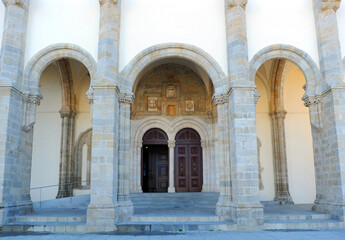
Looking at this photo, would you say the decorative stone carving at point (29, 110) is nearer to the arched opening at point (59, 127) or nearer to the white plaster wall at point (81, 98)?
the arched opening at point (59, 127)

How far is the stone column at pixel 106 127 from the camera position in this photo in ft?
26.5

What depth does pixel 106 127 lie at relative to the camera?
845cm

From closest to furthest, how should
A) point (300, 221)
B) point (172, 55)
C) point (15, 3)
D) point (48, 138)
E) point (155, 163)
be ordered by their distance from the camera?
point (300, 221) < point (15, 3) < point (172, 55) < point (48, 138) < point (155, 163)

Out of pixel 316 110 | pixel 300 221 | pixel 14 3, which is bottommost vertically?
pixel 300 221

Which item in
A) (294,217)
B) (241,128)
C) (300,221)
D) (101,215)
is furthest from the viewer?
(294,217)

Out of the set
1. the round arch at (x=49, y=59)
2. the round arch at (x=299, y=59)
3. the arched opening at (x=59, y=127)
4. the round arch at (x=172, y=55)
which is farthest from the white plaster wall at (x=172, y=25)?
the arched opening at (x=59, y=127)

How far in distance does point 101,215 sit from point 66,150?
569 centimetres

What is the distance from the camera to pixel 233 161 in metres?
8.67

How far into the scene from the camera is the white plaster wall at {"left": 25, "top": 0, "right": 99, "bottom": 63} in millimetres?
9523

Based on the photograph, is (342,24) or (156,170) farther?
(156,170)

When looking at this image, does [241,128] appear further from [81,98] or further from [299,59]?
[81,98]

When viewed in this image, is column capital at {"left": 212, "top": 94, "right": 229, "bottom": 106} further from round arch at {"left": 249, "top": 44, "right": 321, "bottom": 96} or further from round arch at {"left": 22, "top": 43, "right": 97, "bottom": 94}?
round arch at {"left": 22, "top": 43, "right": 97, "bottom": 94}

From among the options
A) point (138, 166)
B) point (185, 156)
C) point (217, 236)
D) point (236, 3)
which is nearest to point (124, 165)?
point (217, 236)

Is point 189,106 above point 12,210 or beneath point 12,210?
above
